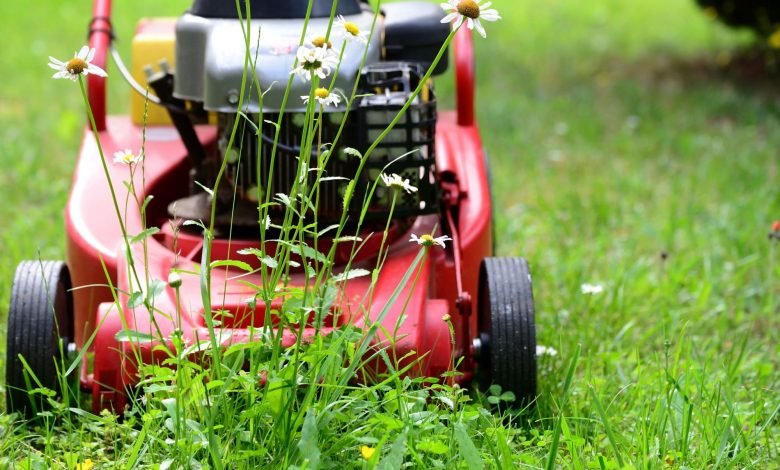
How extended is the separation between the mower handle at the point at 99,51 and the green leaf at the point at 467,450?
4.30ft

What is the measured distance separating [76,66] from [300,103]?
579mm

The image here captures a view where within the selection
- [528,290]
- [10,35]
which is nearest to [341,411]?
[528,290]

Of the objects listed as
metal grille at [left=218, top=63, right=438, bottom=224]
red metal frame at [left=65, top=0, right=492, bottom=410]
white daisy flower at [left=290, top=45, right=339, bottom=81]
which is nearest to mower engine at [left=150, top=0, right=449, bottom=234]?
metal grille at [left=218, top=63, right=438, bottom=224]

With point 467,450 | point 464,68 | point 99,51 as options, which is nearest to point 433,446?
point 467,450

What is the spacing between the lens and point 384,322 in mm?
1956

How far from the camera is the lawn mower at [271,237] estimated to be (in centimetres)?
196

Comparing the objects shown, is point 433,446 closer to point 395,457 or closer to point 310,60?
point 395,457

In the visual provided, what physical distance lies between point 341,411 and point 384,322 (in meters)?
0.24

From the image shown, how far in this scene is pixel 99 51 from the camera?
2648 millimetres

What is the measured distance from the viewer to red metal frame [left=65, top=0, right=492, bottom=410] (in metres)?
1.93

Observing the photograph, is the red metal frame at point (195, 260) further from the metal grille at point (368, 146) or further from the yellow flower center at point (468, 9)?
the yellow flower center at point (468, 9)

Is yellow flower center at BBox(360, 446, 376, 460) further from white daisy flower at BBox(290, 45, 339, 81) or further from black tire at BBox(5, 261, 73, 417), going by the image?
black tire at BBox(5, 261, 73, 417)

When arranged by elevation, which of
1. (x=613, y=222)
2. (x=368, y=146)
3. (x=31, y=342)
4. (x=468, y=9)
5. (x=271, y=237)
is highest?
(x=468, y=9)

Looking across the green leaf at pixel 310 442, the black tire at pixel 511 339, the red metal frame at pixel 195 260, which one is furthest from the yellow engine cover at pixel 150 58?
the green leaf at pixel 310 442
